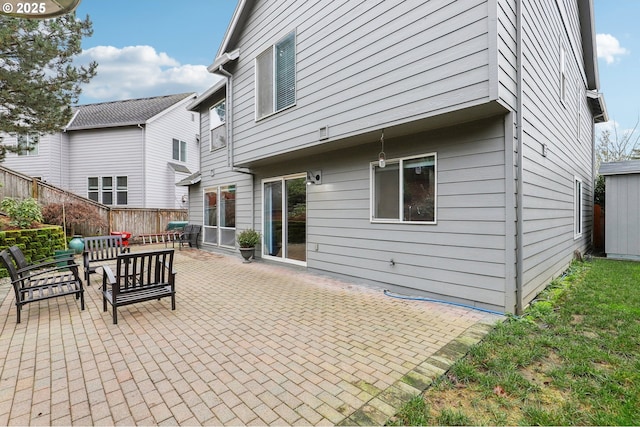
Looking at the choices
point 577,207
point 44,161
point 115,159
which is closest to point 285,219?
point 577,207

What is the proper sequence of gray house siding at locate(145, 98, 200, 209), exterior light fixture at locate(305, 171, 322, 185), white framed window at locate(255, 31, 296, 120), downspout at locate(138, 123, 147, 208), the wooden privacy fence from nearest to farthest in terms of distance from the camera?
white framed window at locate(255, 31, 296, 120) → exterior light fixture at locate(305, 171, 322, 185) → the wooden privacy fence → downspout at locate(138, 123, 147, 208) → gray house siding at locate(145, 98, 200, 209)

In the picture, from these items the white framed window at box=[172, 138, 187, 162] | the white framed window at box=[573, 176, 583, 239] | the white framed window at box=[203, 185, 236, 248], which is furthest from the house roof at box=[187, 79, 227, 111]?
Answer: the white framed window at box=[573, 176, 583, 239]

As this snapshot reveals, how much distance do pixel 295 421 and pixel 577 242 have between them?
10.5m

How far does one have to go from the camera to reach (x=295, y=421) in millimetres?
2203

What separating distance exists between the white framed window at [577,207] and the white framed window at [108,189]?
20.1 m

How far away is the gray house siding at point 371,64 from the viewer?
4.09 meters

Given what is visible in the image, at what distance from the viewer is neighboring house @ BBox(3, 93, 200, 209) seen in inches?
666

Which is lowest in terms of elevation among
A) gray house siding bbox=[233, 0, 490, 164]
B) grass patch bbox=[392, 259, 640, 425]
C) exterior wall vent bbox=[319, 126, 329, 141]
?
grass patch bbox=[392, 259, 640, 425]

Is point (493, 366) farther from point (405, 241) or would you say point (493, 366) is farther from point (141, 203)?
point (141, 203)

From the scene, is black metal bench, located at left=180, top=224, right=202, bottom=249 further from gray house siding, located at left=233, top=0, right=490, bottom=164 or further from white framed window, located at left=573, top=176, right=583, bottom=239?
white framed window, located at left=573, top=176, right=583, bottom=239

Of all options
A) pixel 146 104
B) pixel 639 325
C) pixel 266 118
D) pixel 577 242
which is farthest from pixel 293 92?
pixel 146 104

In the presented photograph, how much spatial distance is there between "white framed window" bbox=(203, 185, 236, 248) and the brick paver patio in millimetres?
5307

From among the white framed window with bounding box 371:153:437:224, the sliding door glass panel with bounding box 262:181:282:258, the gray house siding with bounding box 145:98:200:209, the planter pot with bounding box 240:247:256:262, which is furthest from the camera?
the gray house siding with bounding box 145:98:200:209

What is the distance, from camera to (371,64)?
17.1 feet
